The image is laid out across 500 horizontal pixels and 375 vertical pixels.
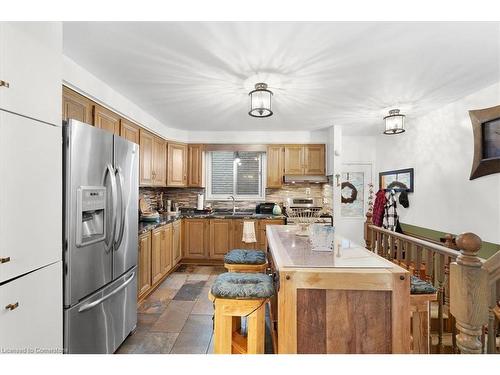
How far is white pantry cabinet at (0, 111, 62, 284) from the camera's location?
1109mm

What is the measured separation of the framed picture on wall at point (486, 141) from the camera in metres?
2.52

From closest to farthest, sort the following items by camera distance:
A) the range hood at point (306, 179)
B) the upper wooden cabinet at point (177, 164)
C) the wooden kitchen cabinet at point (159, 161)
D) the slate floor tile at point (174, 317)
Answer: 1. the slate floor tile at point (174, 317)
2. the wooden kitchen cabinet at point (159, 161)
3. the upper wooden cabinet at point (177, 164)
4. the range hood at point (306, 179)

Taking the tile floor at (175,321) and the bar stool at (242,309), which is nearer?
the bar stool at (242,309)

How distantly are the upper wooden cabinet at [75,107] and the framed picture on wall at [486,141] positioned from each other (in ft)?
13.4

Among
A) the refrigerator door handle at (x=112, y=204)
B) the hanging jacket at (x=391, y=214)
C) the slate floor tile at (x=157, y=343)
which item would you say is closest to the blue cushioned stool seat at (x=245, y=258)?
the slate floor tile at (x=157, y=343)

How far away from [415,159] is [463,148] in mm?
911

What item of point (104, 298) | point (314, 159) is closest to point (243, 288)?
point (104, 298)

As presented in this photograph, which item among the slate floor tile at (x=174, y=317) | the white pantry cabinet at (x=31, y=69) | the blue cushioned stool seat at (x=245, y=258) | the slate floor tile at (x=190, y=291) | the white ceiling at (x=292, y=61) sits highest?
the white ceiling at (x=292, y=61)

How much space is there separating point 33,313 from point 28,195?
2.00 ft

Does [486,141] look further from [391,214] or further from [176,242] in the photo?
[176,242]

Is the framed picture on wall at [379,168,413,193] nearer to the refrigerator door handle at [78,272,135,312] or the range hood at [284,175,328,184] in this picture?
the range hood at [284,175,328,184]

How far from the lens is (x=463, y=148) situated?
296cm

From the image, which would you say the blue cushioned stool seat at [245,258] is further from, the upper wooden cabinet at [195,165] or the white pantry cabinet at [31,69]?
the upper wooden cabinet at [195,165]

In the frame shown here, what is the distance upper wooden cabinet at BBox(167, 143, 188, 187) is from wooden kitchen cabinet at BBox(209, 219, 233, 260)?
3.14 feet
